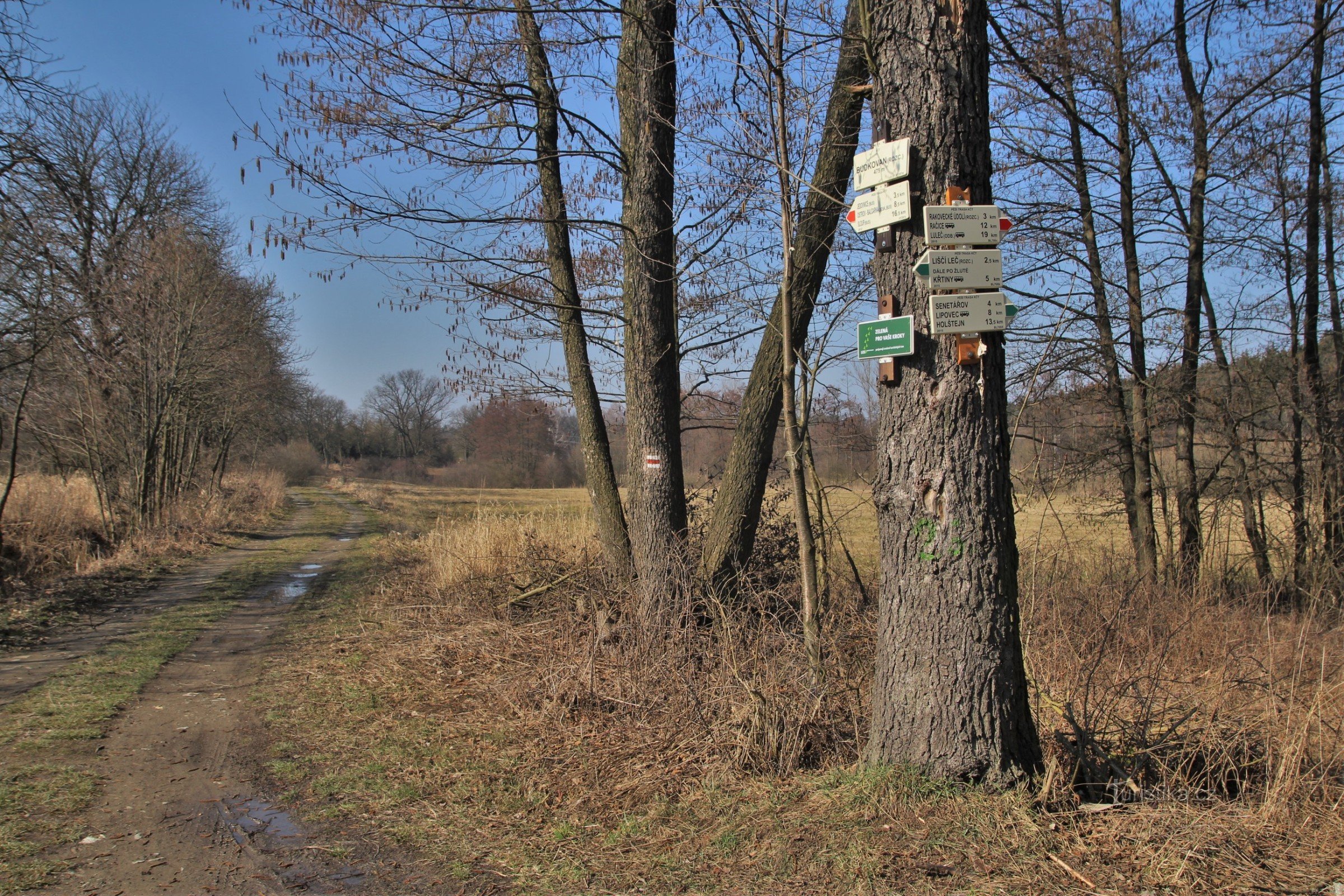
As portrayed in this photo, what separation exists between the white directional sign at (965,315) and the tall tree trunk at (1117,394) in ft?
23.9

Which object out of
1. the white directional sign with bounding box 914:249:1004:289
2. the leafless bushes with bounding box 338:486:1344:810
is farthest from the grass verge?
the white directional sign with bounding box 914:249:1004:289

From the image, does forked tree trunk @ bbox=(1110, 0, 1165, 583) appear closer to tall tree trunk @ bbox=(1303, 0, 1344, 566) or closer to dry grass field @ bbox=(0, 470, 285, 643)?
tall tree trunk @ bbox=(1303, 0, 1344, 566)

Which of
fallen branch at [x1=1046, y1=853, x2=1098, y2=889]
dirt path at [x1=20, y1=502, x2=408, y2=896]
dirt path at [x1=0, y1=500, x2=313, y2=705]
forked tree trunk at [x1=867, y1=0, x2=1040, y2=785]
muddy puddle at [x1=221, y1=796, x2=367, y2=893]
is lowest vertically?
muddy puddle at [x1=221, y1=796, x2=367, y2=893]

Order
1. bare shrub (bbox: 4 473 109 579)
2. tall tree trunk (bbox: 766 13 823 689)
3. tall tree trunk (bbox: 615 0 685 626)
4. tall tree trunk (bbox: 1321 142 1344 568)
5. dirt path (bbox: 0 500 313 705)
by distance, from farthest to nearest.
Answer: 1. bare shrub (bbox: 4 473 109 579)
2. tall tree trunk (bbox: 1321 142 1344 568)
3. tall tree trunk (bbox: 615 0 685 626)
4. dirt path (bbox: 0 500 313 705)
5. tall tree trunk (bbox: 766 13 823 689)

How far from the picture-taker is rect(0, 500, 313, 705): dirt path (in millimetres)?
6477

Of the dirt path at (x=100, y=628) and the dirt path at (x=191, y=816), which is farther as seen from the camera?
the dirt path at (x=100, y=628)

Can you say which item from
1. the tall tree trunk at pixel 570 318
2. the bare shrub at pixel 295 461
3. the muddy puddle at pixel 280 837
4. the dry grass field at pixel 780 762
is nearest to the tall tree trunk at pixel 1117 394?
the dry grass field at pixel 780 762

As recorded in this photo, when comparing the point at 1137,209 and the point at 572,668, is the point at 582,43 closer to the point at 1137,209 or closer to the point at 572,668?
the point at 572,668

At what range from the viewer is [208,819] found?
3.99 m

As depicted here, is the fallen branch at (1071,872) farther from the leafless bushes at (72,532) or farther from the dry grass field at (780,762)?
the leafless bushes at (72,532)

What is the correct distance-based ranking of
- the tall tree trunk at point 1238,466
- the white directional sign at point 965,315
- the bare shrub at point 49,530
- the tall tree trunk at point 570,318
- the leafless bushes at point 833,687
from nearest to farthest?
the white directional sign at point 965,315
the leafless bushes at point 833,687
the tall tree trunk at point 570,318
the tall tree trunk at point 1238,466
the bare shrub at point 49,530

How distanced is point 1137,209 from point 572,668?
1010cm

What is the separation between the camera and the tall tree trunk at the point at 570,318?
25.1 feet

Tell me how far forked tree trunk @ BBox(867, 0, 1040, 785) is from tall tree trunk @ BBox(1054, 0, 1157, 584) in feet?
23.7
